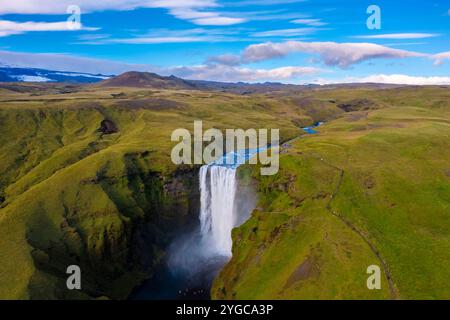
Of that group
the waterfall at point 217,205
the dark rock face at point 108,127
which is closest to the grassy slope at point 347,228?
the waterfall at point 217,205

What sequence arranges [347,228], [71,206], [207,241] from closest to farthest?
[347,228] < [71,206] < [207,241]

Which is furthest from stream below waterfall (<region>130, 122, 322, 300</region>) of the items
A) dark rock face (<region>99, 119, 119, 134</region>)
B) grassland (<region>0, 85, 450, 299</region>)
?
dark rock face (<region>99, 119, 119, 134</region>)

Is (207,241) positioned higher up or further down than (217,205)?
further down

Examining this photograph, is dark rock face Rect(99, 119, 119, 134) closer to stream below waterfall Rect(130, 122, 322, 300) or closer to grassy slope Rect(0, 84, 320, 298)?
grassy slope Rect(0, 84, 320, 298)

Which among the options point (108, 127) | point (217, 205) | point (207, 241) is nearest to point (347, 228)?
point (207, 241)

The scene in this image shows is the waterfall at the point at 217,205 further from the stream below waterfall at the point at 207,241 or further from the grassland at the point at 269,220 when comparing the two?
the grassland at the point at 269,220

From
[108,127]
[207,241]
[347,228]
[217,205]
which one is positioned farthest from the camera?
[108,127]

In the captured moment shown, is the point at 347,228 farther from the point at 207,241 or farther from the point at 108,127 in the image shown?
the point at 108,127
